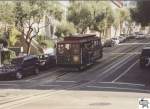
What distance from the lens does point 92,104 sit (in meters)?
23.8

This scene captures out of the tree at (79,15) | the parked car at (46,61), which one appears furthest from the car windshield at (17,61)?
the tree at (79,15)

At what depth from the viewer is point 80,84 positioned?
32.5 m

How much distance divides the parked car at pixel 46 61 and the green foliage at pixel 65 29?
903 inches

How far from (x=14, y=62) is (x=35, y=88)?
23.0ft

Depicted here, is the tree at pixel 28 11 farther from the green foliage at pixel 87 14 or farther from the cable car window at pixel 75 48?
the green foliage at pixel 87 14

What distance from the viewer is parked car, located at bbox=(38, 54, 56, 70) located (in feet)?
135

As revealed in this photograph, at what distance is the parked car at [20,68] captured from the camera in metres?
36.2

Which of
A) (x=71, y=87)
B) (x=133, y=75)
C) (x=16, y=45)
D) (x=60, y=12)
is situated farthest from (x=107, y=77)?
(x=16, y=45)

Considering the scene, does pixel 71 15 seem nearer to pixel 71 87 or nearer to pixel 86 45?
pixel 86 45

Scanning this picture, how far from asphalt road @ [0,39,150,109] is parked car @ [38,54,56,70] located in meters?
0.73

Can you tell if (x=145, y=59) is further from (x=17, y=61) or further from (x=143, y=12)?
(x=143, y=12)

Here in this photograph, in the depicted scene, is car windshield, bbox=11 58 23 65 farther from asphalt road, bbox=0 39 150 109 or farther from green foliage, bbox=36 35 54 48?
green foliage, bbox=36 35 54 48

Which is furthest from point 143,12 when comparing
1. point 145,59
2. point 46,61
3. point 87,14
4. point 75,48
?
point 87,14

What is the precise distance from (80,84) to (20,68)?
6176 mm
